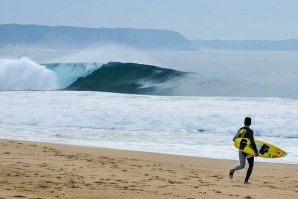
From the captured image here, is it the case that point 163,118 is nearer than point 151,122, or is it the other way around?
point 151,122

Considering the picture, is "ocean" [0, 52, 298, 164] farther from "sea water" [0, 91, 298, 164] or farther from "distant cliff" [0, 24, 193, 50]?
"distant cliff" [0, 24, 193, 50]

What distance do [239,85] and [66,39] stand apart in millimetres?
109436

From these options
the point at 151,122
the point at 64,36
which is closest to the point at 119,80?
the point at 151,122

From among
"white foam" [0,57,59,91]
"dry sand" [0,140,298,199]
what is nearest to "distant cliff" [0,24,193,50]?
"white foam" [0,57,59,91]

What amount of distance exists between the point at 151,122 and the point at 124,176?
917 cm

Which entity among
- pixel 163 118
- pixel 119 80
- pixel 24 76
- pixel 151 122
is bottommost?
pixel 151 122

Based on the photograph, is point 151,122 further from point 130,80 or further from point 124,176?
point 130,80

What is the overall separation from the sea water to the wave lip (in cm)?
813

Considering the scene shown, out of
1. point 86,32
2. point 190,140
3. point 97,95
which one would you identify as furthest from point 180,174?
point 86,32

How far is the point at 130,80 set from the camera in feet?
111

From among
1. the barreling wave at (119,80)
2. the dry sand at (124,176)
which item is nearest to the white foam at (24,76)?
the barreling wave at (119,80)

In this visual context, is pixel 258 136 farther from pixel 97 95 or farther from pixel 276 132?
pixel 97 95

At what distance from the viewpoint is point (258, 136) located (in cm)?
1577

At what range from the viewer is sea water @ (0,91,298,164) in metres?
13.6
